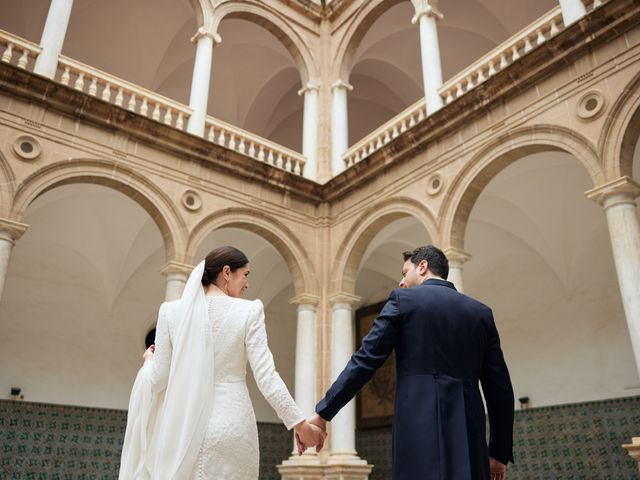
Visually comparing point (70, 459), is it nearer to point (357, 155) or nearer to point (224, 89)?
point (357, 155)

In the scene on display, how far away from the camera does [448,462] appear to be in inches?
89.4

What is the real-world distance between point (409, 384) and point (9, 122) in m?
7.37

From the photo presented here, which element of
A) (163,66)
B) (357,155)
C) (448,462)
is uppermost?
(163,66)

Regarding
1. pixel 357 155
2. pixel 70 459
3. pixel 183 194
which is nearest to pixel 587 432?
pixel 357 155

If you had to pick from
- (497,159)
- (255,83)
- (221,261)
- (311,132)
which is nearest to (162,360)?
(221,261)

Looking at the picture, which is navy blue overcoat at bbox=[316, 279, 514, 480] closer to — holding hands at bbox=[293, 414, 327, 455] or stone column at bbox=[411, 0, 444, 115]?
holding hands at bbox=[293, 414, 327, 455]

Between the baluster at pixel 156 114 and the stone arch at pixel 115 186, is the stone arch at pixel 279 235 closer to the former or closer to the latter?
the stone arch at pixel 115 186

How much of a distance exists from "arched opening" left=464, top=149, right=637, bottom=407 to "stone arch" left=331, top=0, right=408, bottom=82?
13.1 feet

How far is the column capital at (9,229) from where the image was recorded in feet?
23.5

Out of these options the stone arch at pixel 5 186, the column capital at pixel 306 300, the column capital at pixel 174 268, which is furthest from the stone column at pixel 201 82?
the column capital at pixel 306 300

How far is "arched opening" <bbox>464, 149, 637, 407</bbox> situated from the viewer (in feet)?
31.2

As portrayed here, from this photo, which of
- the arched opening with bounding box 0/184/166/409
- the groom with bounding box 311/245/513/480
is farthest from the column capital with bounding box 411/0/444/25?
the groom with bounding box 311/245/513/480

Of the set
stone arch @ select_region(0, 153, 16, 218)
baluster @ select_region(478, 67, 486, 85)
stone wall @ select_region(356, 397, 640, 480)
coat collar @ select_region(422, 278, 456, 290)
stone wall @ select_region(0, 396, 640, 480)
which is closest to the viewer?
coat collar @ select_region(422, 278, 456, 290)

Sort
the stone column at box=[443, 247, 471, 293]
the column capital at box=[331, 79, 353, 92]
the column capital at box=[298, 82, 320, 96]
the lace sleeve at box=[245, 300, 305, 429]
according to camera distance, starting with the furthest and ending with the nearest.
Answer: the column capital at box=[298, 82, 320, 96]
the column capital at box=[331, 79, 353, 92]
the stone column at box=[443, 247, 471, 293]
the lace sleeve at box=[245, 300, 305, 429]
